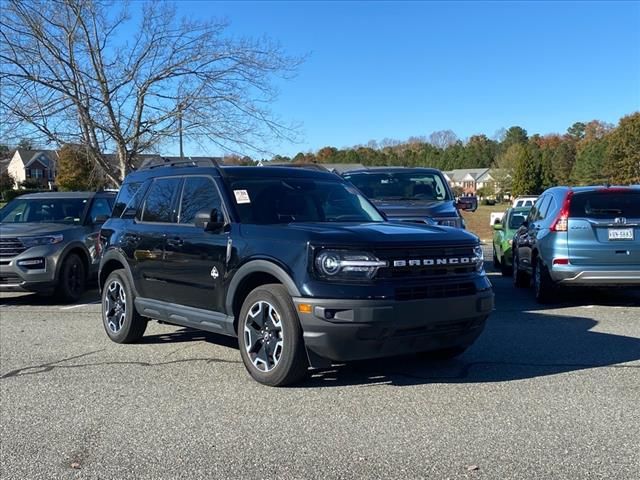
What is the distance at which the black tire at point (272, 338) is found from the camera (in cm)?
530

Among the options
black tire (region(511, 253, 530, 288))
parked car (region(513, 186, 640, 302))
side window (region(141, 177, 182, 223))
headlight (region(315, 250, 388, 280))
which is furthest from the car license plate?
side window (region(141, 177, 182, 223))

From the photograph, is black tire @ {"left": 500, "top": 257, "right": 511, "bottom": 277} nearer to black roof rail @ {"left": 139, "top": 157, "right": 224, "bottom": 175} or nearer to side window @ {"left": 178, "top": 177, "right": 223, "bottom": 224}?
black roof rail @ {"left": 139, "top": 157, "right": 224, "bottom": 175}

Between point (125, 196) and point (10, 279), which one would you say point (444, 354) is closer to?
point (125, 196)

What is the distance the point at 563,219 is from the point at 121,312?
5.90 m

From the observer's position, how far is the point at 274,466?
400cm

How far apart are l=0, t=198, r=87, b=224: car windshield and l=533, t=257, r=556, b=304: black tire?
774 cm

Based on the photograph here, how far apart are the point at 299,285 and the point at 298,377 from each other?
80 cm

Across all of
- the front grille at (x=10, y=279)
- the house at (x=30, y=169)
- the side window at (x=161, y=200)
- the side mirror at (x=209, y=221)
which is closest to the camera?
the side mirror at (x=209, y=221)

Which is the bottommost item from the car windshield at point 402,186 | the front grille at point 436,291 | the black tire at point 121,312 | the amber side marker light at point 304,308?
the black tire at point 121,312

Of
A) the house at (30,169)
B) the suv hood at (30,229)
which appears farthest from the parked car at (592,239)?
the house at (30,169)

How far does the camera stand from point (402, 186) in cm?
1162

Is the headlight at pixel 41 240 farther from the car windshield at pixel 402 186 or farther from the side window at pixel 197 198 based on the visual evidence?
the car windshield at pixel 402 186

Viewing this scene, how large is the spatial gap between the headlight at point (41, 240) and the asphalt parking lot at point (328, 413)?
337 centimetres

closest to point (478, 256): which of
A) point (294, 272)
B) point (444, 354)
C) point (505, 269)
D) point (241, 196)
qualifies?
point (444, 354)
